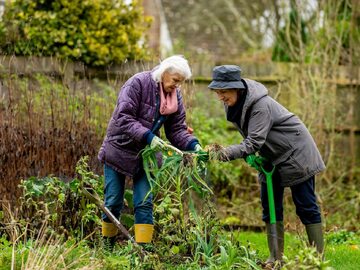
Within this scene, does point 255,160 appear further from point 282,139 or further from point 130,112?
point 130,112

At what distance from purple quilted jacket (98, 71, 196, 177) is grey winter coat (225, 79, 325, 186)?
0.72m

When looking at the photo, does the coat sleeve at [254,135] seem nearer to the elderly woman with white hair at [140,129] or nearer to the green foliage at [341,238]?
the elderly woman with white hair at [140,129]

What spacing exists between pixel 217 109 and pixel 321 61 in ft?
5.07

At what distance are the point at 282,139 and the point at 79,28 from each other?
15.1 ft

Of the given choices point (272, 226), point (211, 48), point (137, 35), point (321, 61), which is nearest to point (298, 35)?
point (321, 61)

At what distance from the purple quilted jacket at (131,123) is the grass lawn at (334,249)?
4.31ft

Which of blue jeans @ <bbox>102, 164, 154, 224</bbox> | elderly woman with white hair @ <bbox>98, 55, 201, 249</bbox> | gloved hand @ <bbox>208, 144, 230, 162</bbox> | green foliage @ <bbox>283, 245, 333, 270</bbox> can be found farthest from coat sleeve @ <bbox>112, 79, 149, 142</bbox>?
green foliage @ <bbox>283, 245, 333, 270</bbox>

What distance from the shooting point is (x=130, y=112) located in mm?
5707

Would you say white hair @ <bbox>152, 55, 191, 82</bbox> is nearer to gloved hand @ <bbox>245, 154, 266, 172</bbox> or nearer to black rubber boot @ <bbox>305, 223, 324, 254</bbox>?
gloved hand @ <bbox>245, 154, 266, 172</bbox>

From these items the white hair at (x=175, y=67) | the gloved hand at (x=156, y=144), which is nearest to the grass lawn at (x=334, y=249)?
the gloved hand at (x=156, y=144)

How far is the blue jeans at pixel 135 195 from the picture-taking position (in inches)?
230

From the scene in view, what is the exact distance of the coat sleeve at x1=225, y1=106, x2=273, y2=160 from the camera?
544cm

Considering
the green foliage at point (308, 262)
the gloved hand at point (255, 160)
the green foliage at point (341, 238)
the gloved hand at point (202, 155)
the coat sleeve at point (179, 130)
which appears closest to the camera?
the green foliage at point (308, 262)

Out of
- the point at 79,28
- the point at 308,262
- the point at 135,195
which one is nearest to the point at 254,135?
the point at 135,195
